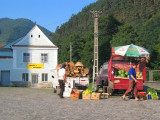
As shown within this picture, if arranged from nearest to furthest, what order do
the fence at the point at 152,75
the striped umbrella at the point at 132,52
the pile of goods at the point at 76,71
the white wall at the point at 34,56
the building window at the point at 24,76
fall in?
the striped umbrella at the point at 132,52 < the pile of goods at the point at 76,71 < the fence at the point at 152,75 < the white wall at the point at 34,56 < the building window at the point at 24,76

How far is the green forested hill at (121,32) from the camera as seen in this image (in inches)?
2408

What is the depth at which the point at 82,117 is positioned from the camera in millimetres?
10117

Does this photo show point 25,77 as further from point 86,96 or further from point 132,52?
point 86,96

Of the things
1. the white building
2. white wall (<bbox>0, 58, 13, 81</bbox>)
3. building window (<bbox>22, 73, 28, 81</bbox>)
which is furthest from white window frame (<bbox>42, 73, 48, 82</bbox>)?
white wall (<bbox>0, 58, 13, 81</bbox>)

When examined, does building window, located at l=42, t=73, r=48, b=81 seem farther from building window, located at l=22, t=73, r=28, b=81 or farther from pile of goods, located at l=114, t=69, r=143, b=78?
pile of goods, located at l=114, t=69, r=143, b=78

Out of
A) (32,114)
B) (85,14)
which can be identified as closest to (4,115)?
(32,114)

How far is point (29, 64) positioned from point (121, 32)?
2258 cm

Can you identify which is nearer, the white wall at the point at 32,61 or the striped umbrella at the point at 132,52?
the striped umbrella at the point at 132,52

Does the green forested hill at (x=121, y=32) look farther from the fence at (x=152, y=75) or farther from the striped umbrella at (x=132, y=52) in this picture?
the striped umbrella at (x=132, y=52)

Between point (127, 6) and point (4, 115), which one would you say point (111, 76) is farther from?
point (127, 6)

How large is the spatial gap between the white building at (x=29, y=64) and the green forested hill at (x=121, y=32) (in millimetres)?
15966

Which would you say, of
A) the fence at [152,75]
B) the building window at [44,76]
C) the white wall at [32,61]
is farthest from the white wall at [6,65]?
the fence at [152,75]

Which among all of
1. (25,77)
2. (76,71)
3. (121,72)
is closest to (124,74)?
(121,72)

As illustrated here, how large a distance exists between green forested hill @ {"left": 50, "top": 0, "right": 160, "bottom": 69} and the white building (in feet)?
52.4
